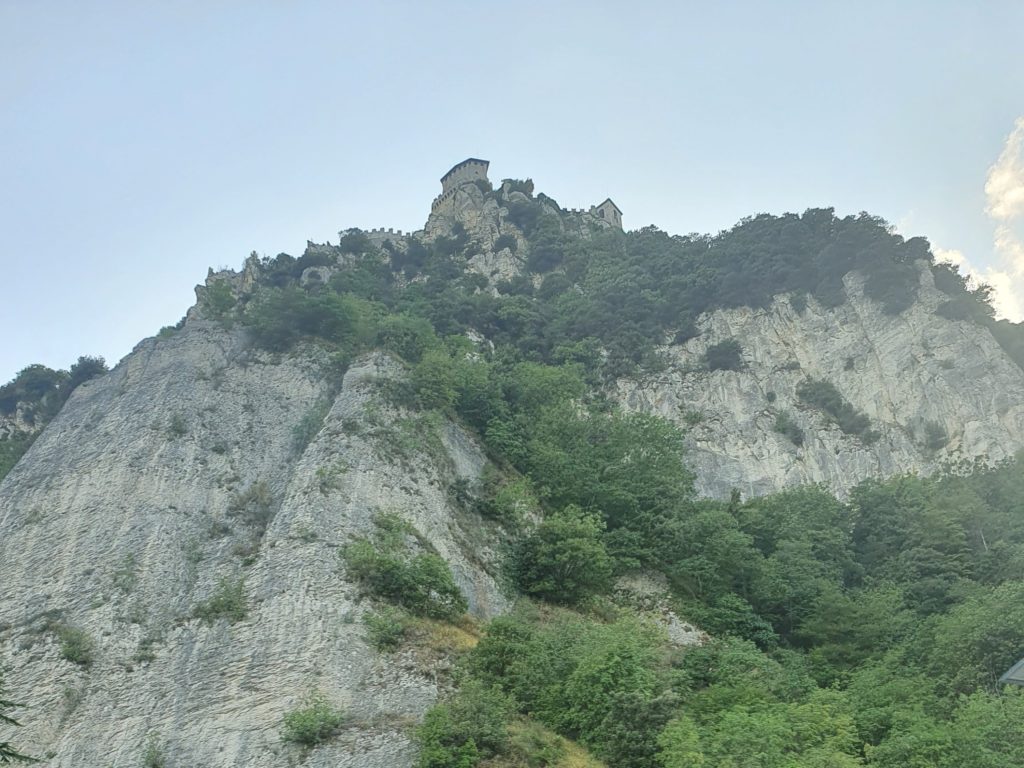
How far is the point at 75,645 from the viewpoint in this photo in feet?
82.8

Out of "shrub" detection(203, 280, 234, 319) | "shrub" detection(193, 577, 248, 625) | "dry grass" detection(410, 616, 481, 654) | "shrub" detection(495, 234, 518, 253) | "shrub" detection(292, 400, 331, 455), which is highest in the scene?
"shrub" detection(495, 234, 518, 253)

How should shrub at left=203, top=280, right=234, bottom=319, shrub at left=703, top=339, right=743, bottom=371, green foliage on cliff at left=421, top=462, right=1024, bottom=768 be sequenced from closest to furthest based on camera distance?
green foliage on cliff at left=421, top=462, right=1024, bottom=768, shrub at left=203, top=280, right=234, bottom=319, shrub at left=703, top=339, right=743, bottom=371

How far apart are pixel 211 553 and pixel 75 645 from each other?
205 inches

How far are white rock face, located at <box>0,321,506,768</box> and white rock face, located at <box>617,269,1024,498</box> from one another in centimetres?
1734

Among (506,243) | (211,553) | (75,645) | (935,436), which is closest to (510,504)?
(211,553)

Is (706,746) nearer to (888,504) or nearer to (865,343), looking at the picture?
(888,504)

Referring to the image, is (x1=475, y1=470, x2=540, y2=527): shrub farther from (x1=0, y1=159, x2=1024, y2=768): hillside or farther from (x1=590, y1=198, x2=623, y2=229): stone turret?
(x1=590, y1=198, x2=623, y2=229): stone turret

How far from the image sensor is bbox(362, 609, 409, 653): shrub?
23422 mm

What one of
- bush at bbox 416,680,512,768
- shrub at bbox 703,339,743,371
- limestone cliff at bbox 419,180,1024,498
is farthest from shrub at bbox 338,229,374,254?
bush at bbox 416,680,512,768

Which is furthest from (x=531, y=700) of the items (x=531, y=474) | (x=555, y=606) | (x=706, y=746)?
(x=531, y=474)

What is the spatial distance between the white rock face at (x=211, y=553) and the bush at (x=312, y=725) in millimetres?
360

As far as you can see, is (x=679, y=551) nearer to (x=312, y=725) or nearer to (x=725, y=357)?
(x=312, y=725)

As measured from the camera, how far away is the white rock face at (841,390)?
149 feet

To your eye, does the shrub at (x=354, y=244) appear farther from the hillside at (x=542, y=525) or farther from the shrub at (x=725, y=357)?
the shrub at (x=725, y=357)
